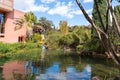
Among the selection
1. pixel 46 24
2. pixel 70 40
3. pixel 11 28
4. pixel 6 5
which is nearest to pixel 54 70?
pixel 6 5

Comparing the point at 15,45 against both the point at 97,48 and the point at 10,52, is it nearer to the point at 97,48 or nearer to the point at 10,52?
the point at 10,52

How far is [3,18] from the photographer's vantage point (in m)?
34.0

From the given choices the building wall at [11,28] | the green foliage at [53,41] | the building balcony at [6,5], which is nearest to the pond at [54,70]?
the building balcony at [6,5]

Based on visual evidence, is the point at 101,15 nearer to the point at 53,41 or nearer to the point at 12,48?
the point at 12,48

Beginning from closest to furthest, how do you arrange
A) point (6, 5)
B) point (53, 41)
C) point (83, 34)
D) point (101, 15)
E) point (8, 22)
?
1. point (101, 15)
2. point (6, 5)
3. point (8, 22)
4. point (83, 34)
5. point (53, 41)

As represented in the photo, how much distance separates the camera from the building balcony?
30322 mm

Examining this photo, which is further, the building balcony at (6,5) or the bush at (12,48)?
the building balcony at (6,5)

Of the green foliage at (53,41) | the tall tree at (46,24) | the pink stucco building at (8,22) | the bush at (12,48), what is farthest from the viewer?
the tall tree at (46,24)

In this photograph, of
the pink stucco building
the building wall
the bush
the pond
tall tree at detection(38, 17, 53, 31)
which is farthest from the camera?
tall tree at detection(38, 17, 53, 31)

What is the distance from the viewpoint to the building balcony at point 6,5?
3032 centimetres

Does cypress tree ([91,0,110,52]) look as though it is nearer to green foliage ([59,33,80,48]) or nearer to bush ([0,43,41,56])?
bush ([0,43,41,56])

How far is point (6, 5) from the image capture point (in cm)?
3166

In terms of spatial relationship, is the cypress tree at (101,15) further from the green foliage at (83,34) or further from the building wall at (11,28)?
the building wall at (11,28)

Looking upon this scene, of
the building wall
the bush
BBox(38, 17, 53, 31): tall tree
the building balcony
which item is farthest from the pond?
BBox(38, 17, 53, 31): tall tree
